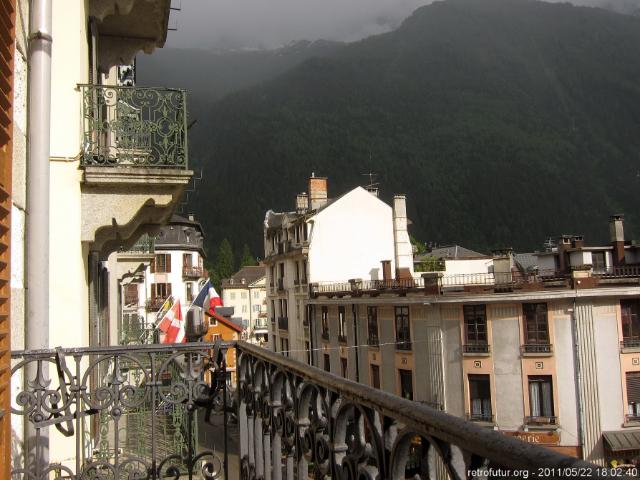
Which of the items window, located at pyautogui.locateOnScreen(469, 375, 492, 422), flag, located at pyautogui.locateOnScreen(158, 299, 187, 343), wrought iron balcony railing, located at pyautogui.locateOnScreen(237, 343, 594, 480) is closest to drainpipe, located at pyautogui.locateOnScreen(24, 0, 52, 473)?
wrought iron balcony railing, located at pyautogui.locateOnScreen(237, 343, 594, 480)

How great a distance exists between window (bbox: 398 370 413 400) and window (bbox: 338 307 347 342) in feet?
17.5

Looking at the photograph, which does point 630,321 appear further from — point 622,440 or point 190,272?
point 190,272

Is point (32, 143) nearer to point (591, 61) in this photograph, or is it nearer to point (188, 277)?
point (188, 277)

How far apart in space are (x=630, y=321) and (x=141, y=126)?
22435mm

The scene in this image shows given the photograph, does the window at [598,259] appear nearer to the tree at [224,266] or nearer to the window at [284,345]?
the window at [284,345]

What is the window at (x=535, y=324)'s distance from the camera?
22797 mm

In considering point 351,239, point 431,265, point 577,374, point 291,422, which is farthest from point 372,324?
point 291,422

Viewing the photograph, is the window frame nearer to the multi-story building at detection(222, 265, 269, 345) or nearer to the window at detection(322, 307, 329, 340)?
the window at detection(322, 307, 329, 340)

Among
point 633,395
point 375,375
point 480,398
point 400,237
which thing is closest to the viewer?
point 633,395

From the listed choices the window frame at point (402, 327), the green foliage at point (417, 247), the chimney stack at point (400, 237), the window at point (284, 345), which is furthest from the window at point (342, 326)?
the green foliage at point (417, 247)

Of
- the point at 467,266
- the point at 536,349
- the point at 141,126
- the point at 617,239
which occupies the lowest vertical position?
the point at 536,349

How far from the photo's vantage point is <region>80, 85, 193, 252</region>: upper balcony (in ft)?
18.2

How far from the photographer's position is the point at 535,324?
75.6 ft

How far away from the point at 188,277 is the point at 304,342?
68.9ft
